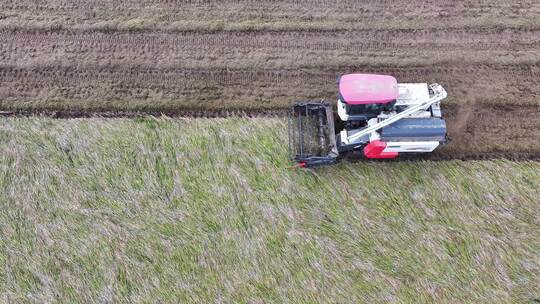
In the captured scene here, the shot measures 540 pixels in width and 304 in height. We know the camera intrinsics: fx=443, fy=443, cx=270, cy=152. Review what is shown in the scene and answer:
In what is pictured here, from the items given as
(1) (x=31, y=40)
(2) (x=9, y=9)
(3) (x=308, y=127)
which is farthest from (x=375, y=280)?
(2) (x=9, y=9)

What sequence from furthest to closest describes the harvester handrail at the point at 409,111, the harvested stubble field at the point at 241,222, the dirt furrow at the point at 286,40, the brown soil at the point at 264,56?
the dirt furrow at the point at 286,40, the brown soil at the point at 264,56, the harvested stubble field at the point at 241,222, the harvester handrail at the point at 409,111

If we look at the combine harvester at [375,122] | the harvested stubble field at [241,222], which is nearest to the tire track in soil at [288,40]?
the combine harvester at [375,122]

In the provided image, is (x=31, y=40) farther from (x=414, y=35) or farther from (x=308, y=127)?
(x=414, y=35)

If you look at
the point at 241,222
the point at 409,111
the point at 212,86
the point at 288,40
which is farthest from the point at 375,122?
the point at 212,86

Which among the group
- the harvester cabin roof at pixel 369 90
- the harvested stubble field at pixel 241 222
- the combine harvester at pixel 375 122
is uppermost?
the harvester cabin roof at pixel 369 90

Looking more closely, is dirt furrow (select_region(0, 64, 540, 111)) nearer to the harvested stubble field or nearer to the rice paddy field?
the rice paddy field

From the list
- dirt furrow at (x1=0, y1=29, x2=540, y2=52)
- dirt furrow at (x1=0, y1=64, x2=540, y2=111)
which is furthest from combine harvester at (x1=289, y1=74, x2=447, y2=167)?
dirt furrow at (x1=0, y1=29, x2=540, y2=52)

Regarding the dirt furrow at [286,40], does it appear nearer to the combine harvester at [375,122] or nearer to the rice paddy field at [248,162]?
the rice paddy field at [248,162]
